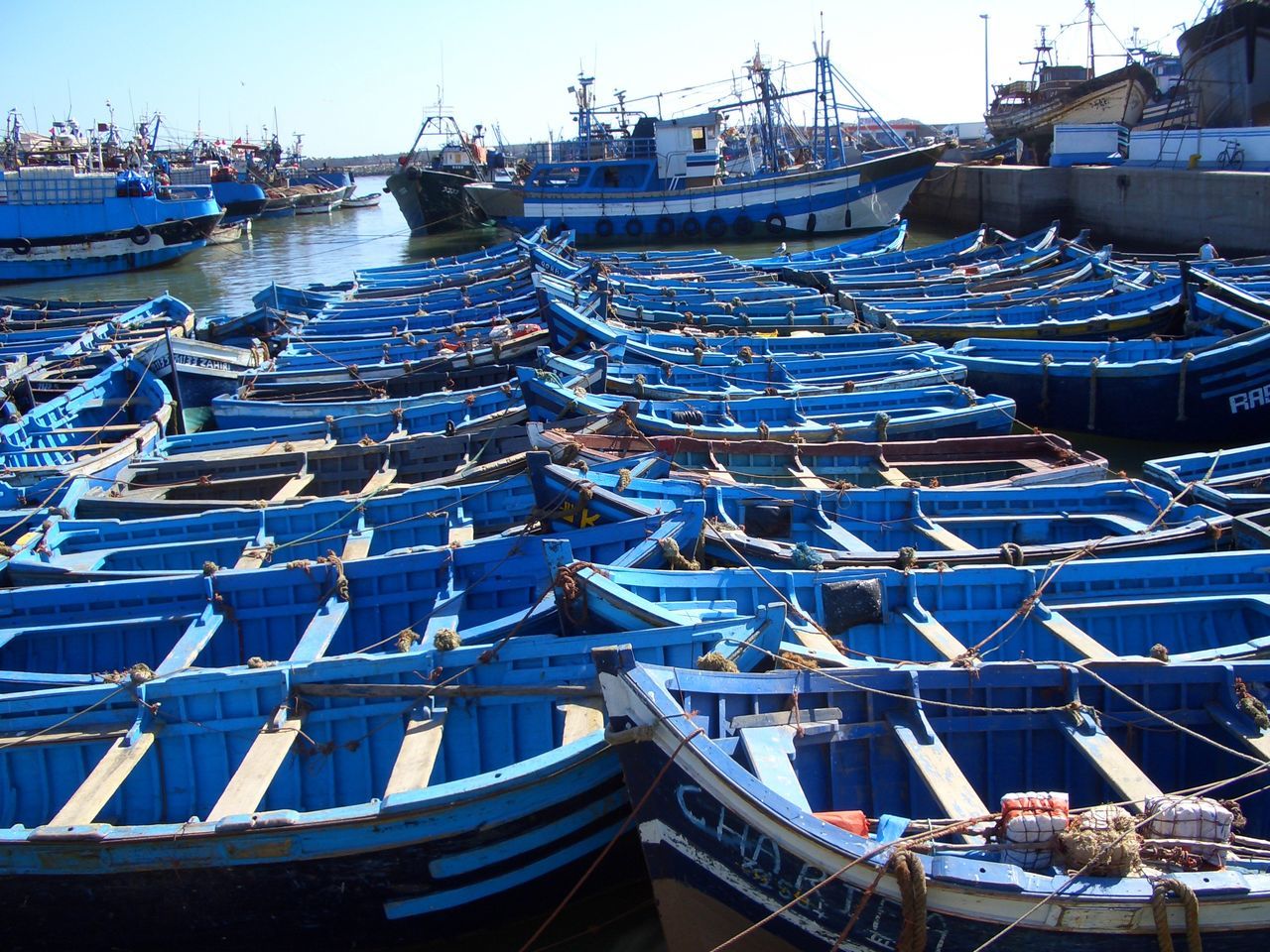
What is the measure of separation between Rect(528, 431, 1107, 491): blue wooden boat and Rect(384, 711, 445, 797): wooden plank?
14.2 ft

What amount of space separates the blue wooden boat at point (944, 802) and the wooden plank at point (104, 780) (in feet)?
10.8


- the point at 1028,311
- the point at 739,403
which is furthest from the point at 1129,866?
the point at 1028,311

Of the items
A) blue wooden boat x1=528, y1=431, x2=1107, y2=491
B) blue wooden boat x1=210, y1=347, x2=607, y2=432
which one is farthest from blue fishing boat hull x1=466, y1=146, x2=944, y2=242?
blue wooden boat x1=528, y1=431, x2=1107, y2=491

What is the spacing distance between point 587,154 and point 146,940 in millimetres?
40483

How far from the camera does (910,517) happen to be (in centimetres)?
936

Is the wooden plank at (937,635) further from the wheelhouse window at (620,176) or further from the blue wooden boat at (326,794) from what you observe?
the wheelhouse window at (620,176)

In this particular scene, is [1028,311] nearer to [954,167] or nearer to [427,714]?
[427,714]

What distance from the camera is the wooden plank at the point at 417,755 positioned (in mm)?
6059

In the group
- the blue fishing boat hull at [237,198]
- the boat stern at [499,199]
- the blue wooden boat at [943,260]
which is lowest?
the blue wooden boat at [943,260]

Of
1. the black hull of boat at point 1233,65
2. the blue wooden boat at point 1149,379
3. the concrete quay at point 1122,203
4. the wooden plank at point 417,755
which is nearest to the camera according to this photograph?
the wooden plank at point 417,755

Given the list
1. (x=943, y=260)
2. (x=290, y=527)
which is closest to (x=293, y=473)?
(x=290, y=527)

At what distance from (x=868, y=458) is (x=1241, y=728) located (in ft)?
18.2

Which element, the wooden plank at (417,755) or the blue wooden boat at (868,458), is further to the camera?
the blue wooden boat at (868,458)

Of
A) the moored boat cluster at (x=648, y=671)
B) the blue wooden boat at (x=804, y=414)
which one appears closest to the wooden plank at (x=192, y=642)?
the moored boat cluster at (x=648, y=671)
